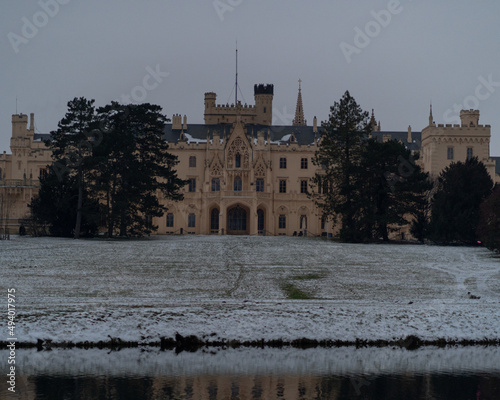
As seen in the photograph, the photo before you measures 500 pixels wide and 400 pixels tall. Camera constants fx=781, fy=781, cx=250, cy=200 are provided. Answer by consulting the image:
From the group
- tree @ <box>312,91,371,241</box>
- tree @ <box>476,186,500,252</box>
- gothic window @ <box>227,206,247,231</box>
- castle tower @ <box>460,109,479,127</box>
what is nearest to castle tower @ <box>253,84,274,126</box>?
gothic window @ <box>227,206,247,231</box>

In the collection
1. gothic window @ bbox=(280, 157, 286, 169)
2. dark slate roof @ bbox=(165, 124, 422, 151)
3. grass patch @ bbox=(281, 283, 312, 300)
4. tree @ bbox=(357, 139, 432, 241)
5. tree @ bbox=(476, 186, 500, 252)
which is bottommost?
grass patch @ bbox=(281, 283, 312, 300)

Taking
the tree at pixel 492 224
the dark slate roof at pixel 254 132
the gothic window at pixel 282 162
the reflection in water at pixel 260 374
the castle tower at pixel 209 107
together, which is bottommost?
the reflection in water at pixel 260 374

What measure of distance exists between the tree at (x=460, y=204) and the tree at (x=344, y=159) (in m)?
6.06

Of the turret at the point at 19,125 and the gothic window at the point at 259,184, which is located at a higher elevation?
the turret at the point at 19,125

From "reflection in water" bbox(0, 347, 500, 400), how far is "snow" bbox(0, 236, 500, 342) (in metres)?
1.55

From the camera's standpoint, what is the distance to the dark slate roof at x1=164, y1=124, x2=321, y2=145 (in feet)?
312

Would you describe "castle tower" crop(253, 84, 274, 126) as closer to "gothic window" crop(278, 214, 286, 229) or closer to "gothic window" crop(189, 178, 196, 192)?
"gothic window" crop(189, 178, 196, 192)

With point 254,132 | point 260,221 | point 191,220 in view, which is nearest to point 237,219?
point 260,221

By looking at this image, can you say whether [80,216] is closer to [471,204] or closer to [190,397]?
[471,204]

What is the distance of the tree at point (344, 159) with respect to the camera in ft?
194

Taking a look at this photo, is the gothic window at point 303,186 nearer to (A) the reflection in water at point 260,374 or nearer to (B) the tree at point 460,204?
(B) the tree at point 460,204

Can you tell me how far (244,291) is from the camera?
31.5 m

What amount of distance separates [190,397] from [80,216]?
40.8 meters
